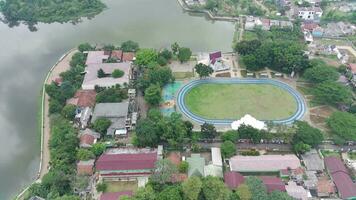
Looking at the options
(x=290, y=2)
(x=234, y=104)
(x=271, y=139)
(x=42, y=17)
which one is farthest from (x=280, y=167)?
(x=42, y=17)

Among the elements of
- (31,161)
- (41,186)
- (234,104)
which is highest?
(234,104)

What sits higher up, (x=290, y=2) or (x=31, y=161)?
(x=290, y=2)

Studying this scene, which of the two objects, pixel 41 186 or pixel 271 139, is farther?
pixel 271 139

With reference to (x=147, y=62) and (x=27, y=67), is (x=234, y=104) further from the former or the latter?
(x=27, y=67)

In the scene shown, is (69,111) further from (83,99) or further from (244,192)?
(244,192)

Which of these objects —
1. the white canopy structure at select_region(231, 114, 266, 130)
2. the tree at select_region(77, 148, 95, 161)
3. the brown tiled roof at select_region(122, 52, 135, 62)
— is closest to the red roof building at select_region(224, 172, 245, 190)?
the white canopy structure at select_region(231, 114, 266, 130)

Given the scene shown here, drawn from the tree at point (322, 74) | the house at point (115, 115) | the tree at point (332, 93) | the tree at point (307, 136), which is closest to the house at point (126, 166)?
the house at point (115, 115)

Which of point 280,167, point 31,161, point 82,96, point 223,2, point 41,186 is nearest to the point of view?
point 41,186

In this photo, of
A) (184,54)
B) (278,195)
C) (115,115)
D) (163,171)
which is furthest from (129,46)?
(278,195)
